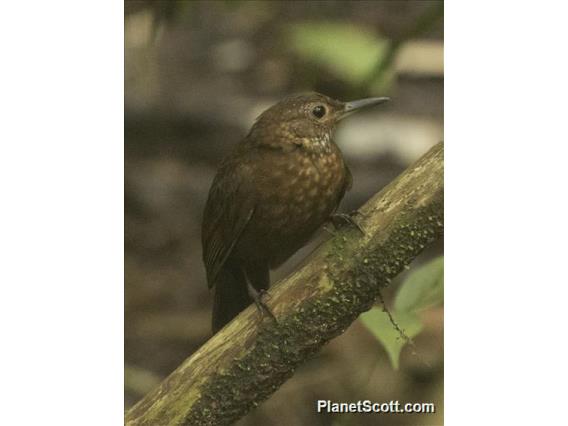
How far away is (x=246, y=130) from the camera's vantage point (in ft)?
7.93

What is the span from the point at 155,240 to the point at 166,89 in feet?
1.33

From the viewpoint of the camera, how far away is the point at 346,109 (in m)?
2.37

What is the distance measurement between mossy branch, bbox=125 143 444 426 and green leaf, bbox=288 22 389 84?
285mm

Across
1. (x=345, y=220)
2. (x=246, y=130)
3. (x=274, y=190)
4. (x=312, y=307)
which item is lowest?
(x=312, y=307)

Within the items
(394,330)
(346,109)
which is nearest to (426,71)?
(346,109)

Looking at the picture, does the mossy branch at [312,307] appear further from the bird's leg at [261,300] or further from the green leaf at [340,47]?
the green leaf at [340,47]

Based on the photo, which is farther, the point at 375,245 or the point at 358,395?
the point at 358,395

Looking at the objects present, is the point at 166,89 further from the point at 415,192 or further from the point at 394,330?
the point at 394,330

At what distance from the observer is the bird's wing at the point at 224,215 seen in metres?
2.35

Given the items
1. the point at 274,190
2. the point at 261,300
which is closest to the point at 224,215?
the point at 274,190

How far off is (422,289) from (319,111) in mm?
547

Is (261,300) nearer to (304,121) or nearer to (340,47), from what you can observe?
(304,121)

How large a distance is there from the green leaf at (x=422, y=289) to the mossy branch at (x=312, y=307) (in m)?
0.11

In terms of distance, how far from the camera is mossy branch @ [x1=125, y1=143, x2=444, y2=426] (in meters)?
2.15
